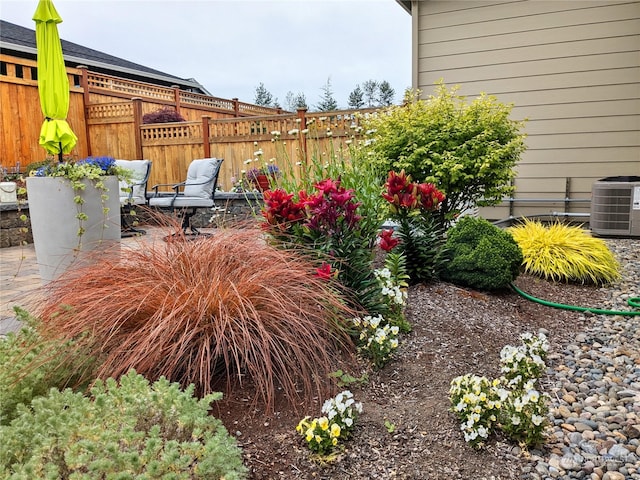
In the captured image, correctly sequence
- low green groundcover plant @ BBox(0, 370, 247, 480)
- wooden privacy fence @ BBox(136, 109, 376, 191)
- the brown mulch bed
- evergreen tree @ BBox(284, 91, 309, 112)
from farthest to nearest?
evergreen tree @ BBox(284, 91, 309, 112), wooden privacy fence @ BBox(136, 109, 376, 191), the brown mulch bed, low green groundcover plant @ BBox(0, 370, 247, 480)

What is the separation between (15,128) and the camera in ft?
28.0

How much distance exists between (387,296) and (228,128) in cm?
745

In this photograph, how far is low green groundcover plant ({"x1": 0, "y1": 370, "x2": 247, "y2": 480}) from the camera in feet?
3.62

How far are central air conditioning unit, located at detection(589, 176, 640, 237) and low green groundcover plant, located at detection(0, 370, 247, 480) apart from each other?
5128 millimetres

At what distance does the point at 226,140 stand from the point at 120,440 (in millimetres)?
8320

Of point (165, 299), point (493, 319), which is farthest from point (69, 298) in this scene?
point (493, 319)

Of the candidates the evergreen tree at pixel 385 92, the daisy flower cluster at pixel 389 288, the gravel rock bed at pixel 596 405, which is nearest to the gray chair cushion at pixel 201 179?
the daisy flower cluster at pixel 389 288

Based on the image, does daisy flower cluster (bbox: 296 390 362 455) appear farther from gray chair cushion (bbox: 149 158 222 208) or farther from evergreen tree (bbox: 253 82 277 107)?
evergreen tree (bbox: 253 82 277 107)

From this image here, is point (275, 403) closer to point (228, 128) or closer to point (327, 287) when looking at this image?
point (327, 287)

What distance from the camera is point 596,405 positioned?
6.35 feet

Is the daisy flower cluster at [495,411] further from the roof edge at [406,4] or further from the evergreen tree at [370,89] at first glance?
the evergreen tree at [370,89]

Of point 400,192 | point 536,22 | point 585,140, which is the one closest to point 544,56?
point 536,22

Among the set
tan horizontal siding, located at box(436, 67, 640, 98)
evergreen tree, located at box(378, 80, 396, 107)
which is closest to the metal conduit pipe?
tan horizontal siding, located at box(436, 67, 640, 98)

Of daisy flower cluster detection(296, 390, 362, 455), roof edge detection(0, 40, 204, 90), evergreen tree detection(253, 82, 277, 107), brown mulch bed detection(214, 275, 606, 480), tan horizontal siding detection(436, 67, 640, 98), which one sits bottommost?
brown mulch bed detection(214, 275, 606, 480)
